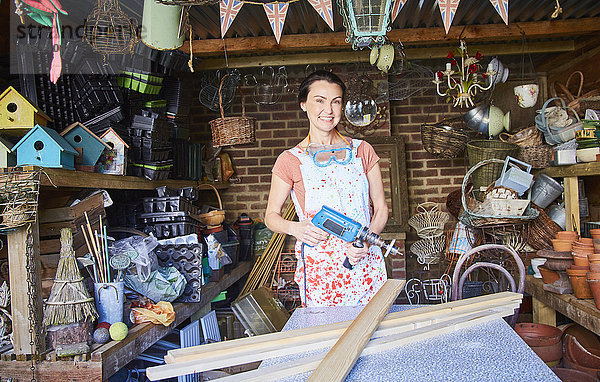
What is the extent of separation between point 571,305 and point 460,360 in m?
2.26

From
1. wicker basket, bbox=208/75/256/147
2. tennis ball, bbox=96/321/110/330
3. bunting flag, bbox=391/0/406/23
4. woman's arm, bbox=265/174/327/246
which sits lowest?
tennis ball, bbox=96/321/110/330

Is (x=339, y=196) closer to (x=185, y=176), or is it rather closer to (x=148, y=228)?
(x=148, y=228)

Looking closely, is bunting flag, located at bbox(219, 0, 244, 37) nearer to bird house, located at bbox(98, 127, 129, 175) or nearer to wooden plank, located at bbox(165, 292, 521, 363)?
bird house, located at bbox(98, 127, 129, 175)

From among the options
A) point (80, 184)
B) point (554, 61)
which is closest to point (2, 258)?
point (80, 184)

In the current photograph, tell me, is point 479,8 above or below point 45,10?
above

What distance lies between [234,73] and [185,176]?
1.00m

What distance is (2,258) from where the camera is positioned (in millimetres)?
2752

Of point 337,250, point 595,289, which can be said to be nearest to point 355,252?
point 337,250

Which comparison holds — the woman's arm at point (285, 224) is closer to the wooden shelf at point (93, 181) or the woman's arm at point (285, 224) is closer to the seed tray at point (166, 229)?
the wooden shelf at point (93, 181)

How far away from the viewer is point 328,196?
232 centimetres

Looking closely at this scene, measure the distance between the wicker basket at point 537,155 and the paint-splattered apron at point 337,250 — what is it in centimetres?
254

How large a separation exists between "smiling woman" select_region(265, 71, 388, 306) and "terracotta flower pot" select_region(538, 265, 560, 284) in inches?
70.2

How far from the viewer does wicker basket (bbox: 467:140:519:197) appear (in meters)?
4.22

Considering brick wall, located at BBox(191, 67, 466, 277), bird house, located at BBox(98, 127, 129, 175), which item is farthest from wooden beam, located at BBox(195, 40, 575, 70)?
bird house, located at BBox(98, 127, 129, 175)
